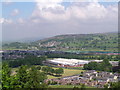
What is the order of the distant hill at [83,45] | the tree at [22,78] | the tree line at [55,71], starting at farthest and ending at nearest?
the distant hill at [83,45] → the tree line at [55,71] → the tree at [22,78]

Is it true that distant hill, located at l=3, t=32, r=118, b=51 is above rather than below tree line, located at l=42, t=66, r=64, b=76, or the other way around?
above

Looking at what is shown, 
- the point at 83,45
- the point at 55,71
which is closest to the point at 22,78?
the point at 55,71

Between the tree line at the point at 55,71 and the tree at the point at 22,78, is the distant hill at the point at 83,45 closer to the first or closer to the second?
the tree line at the point at 55,71

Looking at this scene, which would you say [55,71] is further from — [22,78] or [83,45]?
[83,45]

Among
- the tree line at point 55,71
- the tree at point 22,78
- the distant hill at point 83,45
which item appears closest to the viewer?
the tree at point 22,78

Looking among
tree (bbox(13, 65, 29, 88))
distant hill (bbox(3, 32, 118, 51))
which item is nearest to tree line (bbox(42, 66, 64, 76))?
tree (bbox(13, 65, 29, 88))

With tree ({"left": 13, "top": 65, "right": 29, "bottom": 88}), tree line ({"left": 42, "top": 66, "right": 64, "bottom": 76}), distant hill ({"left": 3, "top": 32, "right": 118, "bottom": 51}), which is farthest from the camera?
distant hill ({"left": 3, "top": 32, "right": 118, "bottom": 51})

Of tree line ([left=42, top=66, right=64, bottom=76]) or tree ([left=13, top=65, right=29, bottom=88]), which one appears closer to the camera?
tree ([left=13, top=65, right=29, bottom=88])

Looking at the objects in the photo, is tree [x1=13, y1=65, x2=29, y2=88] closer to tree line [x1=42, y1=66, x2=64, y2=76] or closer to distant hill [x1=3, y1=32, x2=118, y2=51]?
tree line [x1=42, y1=66, x2=64, y2=76]

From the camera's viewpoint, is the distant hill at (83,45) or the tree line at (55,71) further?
the distant hill at (83,45)

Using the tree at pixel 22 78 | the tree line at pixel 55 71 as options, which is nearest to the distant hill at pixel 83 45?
the tree line at pixel 55 71

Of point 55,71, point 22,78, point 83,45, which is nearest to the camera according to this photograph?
point 22,78

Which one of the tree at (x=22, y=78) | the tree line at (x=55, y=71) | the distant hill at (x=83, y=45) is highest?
the distant hill at (x=83, y=45)
